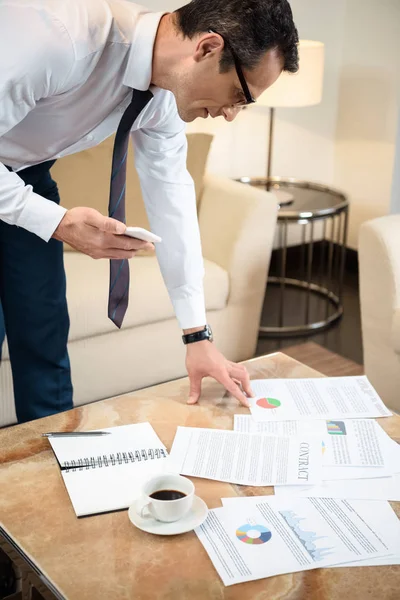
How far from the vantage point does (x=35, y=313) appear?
6.13ft

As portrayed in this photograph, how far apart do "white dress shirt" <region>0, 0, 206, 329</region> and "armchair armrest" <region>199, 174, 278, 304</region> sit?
1075 millimetres

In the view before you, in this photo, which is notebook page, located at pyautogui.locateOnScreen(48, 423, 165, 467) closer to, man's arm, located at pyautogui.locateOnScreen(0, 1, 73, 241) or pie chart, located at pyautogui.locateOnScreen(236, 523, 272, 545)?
pie chart, located at pyautogui.locateOnScreen(236, 523, 272, 545)

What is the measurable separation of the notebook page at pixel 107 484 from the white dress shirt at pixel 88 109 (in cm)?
42

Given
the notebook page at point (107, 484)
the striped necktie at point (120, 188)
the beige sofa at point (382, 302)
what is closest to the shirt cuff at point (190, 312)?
the striped necktie at point (120, 188)

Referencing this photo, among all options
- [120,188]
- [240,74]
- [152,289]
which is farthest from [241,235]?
[240,74]

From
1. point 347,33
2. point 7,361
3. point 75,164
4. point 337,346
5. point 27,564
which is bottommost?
point 337,346

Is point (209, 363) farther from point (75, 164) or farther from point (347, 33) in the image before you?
point (347, 33)

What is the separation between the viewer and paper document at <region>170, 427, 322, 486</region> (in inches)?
53.0

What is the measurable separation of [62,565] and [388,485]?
22.2 inches

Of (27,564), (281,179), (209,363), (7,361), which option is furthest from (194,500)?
(281,179)

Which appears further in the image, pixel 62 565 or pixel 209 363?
pixel 209 363

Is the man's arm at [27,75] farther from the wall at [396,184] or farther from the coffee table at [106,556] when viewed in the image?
the wall at [396,184]

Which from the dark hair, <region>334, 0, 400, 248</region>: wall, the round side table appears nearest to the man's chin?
the dark hair

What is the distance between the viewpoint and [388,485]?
4.37 ft
